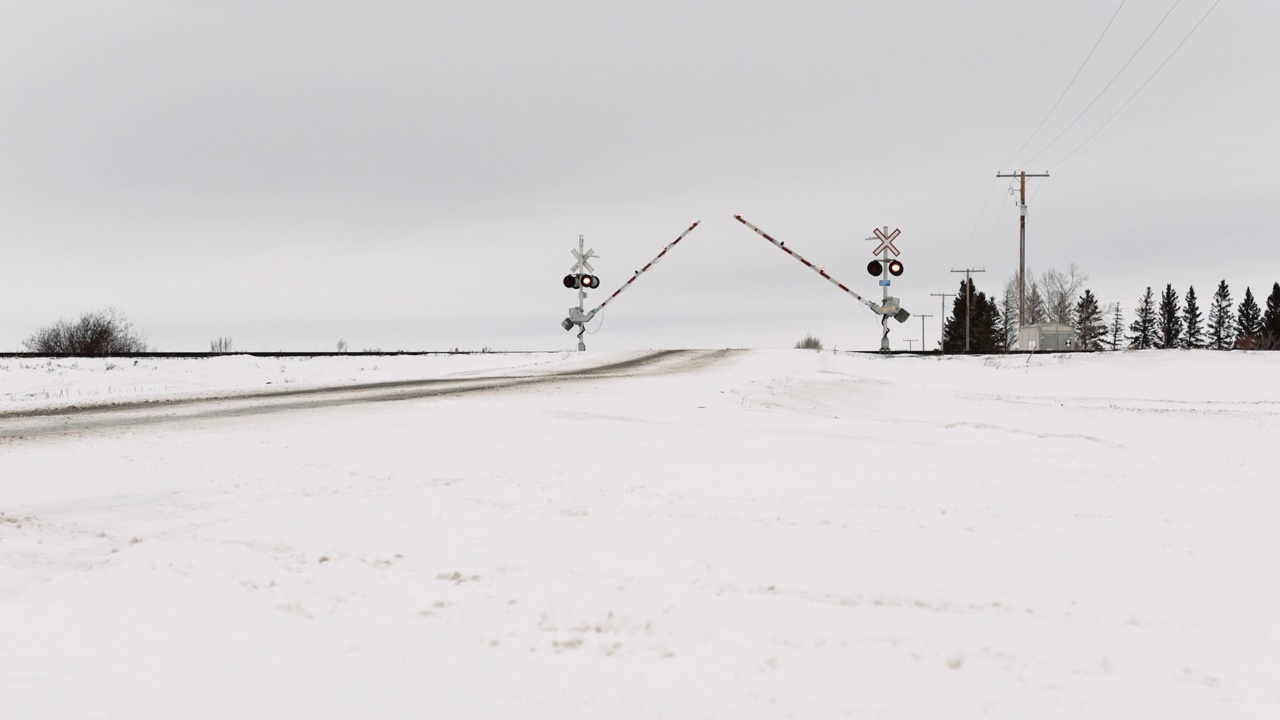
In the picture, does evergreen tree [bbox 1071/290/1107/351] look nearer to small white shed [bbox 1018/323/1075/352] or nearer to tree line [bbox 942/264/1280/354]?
tree line [bbox 942/264/1280/354]

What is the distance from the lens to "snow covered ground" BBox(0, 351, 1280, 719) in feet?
6.84

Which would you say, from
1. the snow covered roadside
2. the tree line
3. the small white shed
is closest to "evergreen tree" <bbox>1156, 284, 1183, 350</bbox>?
the tree line

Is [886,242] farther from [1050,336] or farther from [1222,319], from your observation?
[1222,319]

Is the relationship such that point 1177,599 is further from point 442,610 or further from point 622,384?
point 622,384

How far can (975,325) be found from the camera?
6950cm

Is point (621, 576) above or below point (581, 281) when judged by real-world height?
below

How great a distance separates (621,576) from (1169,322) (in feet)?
341

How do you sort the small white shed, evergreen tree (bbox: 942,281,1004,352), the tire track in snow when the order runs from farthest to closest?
1. evergreen tree (bbox: 942,281,1004,352)
2. the small white shed
3. the tire track in snow

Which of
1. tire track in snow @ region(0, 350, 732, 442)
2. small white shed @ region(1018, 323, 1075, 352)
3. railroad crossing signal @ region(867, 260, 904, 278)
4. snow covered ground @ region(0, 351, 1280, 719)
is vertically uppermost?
railroad crossing signal @ region(867, 260, 904, 278)

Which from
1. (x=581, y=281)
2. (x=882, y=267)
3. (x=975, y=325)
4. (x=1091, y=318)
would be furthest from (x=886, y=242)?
(x=1091, y=318)

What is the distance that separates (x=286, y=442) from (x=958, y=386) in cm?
1312

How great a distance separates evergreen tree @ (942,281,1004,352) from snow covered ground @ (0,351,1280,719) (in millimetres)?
67129

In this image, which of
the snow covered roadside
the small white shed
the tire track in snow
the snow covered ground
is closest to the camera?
the snow covered ground

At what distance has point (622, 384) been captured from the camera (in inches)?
440
